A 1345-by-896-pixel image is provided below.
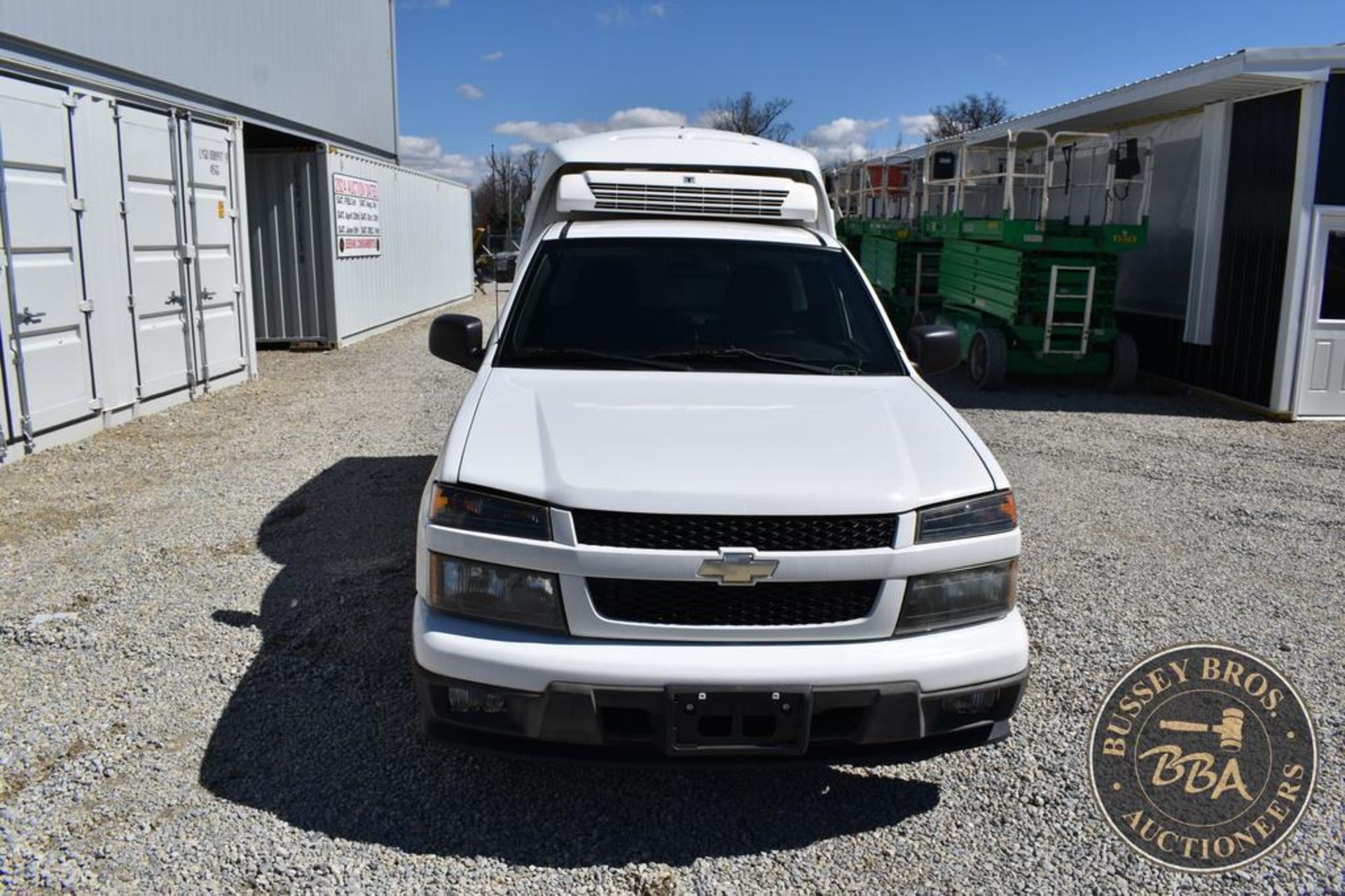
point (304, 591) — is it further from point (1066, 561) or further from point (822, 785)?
point (1066, 561)

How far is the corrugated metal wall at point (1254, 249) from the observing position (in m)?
11.2

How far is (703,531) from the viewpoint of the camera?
302cm

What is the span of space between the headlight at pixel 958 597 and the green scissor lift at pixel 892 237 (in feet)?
40.6

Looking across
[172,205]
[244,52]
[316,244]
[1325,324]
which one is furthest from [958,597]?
[244,52]

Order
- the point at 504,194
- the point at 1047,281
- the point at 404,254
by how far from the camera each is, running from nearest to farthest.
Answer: the point at 1047,281 → the point at 404,254 → the point at 504,194

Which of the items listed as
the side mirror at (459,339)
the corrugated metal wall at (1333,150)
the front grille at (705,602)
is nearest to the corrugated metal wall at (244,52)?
the side mirror at (459,339)

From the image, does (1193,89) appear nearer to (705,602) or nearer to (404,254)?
(705,602)

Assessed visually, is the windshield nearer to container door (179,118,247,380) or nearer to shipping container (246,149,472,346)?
container door (179,118,247,380)

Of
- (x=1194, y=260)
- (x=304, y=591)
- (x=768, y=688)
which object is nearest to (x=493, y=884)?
(x=768, y=688)

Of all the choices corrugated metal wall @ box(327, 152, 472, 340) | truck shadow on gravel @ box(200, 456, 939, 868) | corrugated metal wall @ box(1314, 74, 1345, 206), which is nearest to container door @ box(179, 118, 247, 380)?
corrugated metal wall @ box(327, 152, 472, 340)

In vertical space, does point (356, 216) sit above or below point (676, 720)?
above

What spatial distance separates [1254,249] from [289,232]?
491 inches

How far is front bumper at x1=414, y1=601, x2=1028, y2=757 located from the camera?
2.92 meters

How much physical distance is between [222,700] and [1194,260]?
40.0 feet
